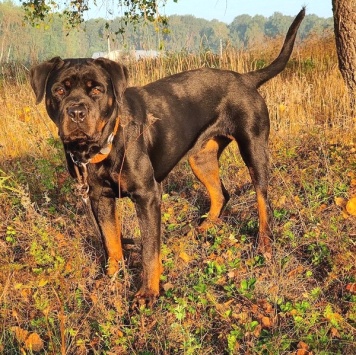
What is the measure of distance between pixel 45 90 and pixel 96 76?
40 cm

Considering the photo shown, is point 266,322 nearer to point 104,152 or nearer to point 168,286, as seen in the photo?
point 168,286

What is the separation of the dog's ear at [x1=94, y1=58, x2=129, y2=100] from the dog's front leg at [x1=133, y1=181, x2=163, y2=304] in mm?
679

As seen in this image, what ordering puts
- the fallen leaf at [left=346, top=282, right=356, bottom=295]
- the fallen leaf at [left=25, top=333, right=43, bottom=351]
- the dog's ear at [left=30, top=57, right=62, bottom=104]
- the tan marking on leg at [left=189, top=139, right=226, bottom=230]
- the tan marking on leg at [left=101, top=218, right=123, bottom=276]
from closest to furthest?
the fallen leaf at [left=25, top=333, right=43, bottom=351] < the fallen leaf at [left=346, top=282, right=356, bottom=295] < the dog's ear at [left=30, top=57, right=62, bottom=104] < the tan marking on leg at [left=101, top=218, right=123, bottom=276] < the tan marking on leg at [left=189, top=139, right=226, bottom=230]

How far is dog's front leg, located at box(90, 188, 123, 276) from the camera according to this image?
11.3 ft

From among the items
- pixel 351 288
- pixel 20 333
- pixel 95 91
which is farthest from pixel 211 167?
pixel 20 333

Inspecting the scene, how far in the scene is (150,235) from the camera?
10.5 ft

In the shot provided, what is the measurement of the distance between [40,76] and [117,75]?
1.79 feet

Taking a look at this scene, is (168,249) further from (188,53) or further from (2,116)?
(188,53)

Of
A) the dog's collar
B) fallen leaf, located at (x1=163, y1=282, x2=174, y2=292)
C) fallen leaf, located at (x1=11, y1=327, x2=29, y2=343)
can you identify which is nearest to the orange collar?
the dog's collar

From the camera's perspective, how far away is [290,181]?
448 cm

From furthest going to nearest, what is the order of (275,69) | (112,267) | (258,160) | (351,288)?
(275,69) < (258,160) < (112,267) < (351,288)

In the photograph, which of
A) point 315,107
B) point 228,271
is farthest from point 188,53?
point 228,271

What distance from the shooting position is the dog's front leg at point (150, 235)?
313 centimetres

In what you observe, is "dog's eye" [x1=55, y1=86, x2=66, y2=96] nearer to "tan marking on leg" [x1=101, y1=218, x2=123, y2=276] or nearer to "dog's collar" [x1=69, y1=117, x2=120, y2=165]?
"dog's collar" [x1=69, y1=117, x2=120, y2=165]
